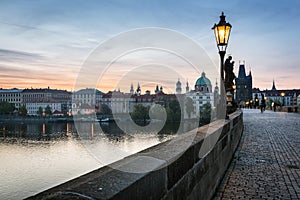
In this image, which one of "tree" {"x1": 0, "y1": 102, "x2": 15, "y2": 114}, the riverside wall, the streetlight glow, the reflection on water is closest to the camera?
the riverside wall

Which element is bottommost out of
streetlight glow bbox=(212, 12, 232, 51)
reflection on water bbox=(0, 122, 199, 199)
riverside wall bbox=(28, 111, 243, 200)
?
reflection on water bbox=(0, 122, 199, 199)

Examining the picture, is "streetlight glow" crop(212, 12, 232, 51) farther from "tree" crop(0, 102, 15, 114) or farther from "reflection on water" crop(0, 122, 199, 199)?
"tree" crop(0, 102, 15, 114)

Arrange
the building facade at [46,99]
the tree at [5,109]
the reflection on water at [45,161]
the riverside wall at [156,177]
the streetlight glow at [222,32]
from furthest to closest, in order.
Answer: the building facade at [46,99] → the tree at [5,109] → the reflection on water at [45,161] → the streetlight glow at [222,32] → the riverside wall at [156,177]

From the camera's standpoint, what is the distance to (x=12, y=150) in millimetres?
41562

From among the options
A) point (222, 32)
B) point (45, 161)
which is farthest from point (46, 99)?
point (222, 32)

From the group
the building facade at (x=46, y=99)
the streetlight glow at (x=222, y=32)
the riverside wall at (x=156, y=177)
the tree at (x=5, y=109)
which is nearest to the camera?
the riverside wall at (x=156, y=177)

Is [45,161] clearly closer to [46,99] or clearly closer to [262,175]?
[262,175]

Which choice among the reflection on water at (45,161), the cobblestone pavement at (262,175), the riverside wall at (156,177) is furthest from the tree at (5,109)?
the riverside wall at (156,177)

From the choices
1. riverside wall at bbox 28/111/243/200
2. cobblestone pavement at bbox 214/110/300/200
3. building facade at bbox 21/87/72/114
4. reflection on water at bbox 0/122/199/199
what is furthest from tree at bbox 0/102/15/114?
riverside wall at bbox 28/111/243/200

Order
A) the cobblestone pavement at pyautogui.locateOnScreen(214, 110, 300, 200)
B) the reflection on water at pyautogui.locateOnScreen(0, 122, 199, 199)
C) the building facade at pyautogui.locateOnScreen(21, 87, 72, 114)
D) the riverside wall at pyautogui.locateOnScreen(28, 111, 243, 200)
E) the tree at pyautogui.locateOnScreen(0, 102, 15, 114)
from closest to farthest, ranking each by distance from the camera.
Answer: the riverside wall at pyautogui.locateOnScreen(28, 111, 243, 200)
the cobblestone pavement at pyautogui.locateOnScreen(214, 110, 300, 200)
the reflection on water at pyautogui.locateOnScreen(0, 122, 199, 199)
the tree at pyautogui.locateOnScreen(0, 102, 15, 114)
the building facade at pyautogui.locateOnScreen(21, 87, 72, 114)

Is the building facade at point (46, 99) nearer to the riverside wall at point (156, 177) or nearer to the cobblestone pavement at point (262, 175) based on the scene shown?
the cobblestone pavement at point (262, 175)

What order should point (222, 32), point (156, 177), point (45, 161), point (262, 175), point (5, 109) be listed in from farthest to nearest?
point (5, 109)
point (45, 161)
point (222, 32)
point (262, 175)
point (156, 177)

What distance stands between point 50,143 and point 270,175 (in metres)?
45.5

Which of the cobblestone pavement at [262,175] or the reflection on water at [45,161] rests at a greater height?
the cobblestone pavement at [262,175]
